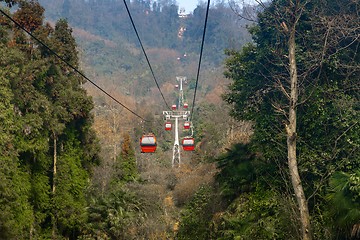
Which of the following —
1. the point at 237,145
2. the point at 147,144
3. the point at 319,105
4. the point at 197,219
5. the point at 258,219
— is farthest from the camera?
the point at 147,144

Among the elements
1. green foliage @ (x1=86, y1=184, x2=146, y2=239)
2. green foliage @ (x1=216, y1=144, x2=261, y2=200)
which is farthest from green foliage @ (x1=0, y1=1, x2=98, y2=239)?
green foliage @ (x1=216, y1=144, x2=261, y2=200)

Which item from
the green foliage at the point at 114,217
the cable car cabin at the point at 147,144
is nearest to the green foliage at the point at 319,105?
the green foliage at the point at 114,217

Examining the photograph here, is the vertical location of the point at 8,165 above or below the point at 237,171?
above

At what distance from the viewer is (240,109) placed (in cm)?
1555

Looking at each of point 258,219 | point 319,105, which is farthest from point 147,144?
point 319,105

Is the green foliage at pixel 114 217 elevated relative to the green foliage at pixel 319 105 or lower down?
lower down

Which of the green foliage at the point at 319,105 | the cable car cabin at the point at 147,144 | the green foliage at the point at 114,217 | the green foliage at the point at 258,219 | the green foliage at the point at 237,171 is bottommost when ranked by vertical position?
the green foliage at the point at 114,217

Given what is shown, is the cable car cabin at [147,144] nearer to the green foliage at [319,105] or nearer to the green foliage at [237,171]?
the green foliage at [237,171]

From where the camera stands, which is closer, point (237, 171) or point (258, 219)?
point (258, 219)

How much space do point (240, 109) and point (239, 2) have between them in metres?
6.25

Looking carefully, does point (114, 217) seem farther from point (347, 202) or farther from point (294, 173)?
point (347, 202)

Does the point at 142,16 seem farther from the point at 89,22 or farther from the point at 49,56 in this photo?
the point at 49,56

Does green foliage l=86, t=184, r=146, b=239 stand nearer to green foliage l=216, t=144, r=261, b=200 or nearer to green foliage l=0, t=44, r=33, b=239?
green foliage l=0, t=44, r=33, b=239

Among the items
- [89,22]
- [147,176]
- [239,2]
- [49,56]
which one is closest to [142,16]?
[89,22]
